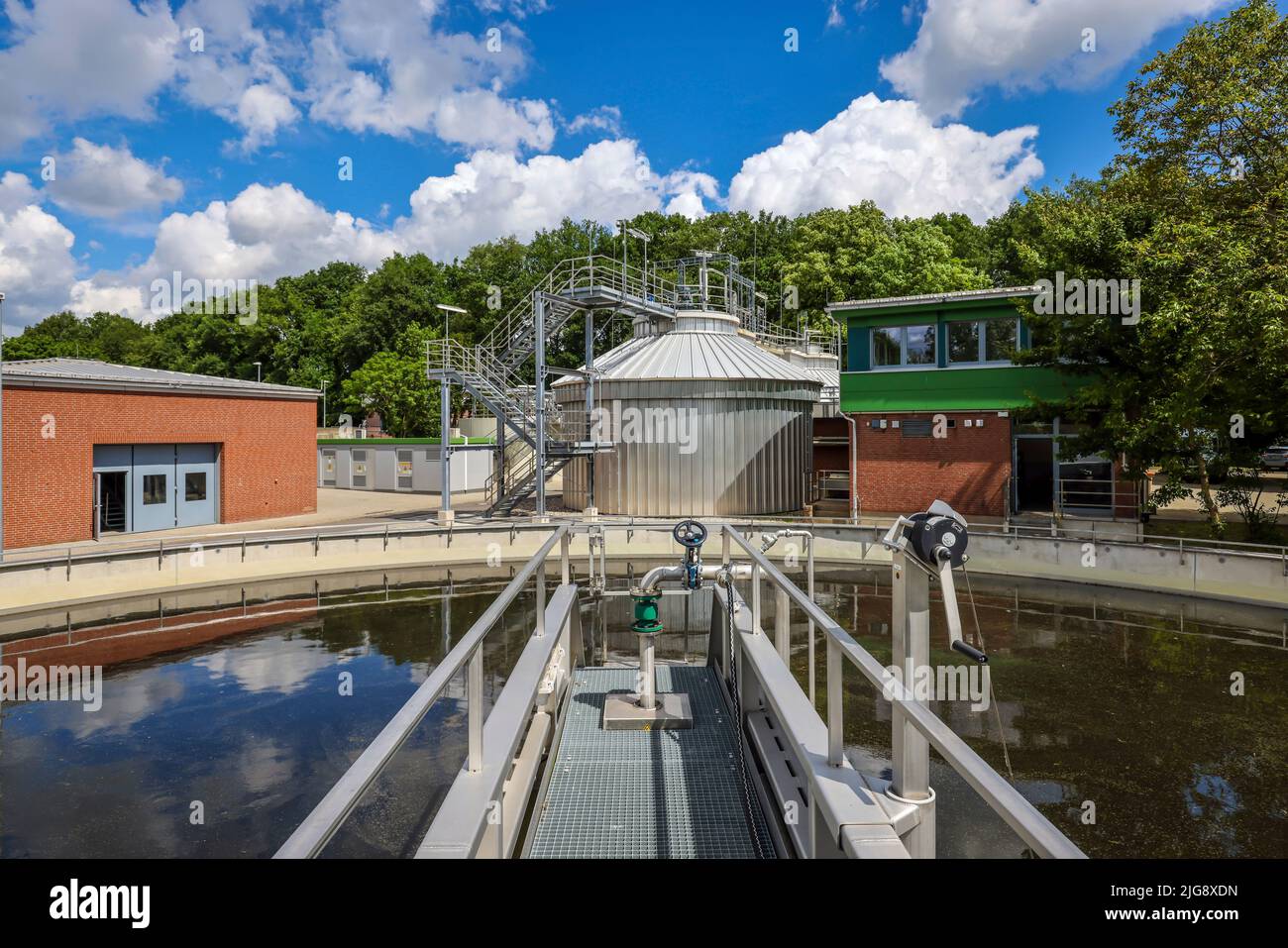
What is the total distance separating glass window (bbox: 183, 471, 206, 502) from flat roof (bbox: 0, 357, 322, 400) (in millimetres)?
2923

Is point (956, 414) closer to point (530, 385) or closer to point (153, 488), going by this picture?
point (530, 385)

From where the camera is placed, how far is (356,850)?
7.17 meters

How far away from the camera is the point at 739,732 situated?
6.97 metres

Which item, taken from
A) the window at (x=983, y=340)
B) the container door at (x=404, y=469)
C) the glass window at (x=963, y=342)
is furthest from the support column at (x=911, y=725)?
the container door at (x=404, y=469)

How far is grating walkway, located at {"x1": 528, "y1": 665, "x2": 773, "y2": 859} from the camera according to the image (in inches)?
210

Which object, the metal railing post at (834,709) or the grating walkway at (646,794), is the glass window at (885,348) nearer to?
the grating walkway at (646,794)

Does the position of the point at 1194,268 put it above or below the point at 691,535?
above

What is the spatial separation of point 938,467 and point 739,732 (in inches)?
847

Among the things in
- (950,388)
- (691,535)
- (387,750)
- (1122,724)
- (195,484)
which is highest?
(950,388)

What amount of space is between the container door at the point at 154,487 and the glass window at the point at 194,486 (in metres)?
0.49

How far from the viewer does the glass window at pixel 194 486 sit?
2858cm

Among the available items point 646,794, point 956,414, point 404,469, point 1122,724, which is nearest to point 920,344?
point 956,414

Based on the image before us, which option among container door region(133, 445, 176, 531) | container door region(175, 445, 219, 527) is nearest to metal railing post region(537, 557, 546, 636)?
container door region(133, 445, 176, 531)
